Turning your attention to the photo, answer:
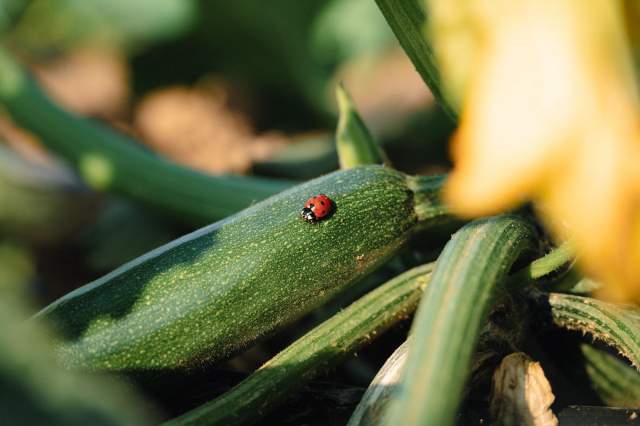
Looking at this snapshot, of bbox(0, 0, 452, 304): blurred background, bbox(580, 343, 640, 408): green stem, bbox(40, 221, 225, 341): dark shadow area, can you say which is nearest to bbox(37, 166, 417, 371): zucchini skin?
bbox(40, 221, 225, 341): dark shadow area

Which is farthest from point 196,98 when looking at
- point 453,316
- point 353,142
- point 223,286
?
point 453,316

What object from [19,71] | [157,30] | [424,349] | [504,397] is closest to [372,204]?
[504,397]

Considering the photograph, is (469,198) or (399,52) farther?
(399,52)

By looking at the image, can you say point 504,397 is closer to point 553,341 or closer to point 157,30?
point 553,341

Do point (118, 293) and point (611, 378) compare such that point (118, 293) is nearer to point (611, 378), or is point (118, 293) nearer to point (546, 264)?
point (546, 264)

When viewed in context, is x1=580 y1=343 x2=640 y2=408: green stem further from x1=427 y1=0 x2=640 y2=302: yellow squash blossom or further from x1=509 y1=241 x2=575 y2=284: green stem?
x1=427 y1=0 x2=640 y2=302: yellow squash blossom
